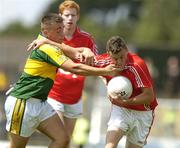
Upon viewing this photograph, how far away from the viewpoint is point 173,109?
20734 mm

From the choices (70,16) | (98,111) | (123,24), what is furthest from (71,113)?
(123,24)

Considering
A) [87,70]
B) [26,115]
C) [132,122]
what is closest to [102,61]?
[87,70]

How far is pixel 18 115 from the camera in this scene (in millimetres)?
11016

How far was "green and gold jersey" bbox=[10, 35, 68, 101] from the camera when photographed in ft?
35.4

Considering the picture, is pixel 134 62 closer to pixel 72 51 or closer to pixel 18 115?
pixel 72 51

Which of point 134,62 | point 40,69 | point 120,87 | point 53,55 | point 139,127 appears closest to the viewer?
point 53,55

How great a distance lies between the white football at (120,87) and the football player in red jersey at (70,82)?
1.39 metres

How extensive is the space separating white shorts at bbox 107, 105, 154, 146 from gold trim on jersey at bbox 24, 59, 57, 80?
1.08 meters

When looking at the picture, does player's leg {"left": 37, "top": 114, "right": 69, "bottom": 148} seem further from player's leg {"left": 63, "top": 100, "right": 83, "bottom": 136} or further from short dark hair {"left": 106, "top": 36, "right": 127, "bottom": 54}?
player's leg {"left": 63, "top": 100, "right": 83, "bottom": 136}

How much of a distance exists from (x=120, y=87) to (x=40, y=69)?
1.06 meters

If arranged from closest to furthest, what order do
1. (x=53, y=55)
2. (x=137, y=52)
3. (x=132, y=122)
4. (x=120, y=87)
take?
(x=53, y=55) → (x=120, y=87) → (x=132, y=122) → (x=137, y=52)

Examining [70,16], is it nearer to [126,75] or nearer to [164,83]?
[126,75]

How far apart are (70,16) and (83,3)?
9448 cm

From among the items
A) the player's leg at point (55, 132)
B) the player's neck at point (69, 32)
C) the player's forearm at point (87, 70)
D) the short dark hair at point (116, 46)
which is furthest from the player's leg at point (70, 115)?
the short dark hair at point (116, 46)
